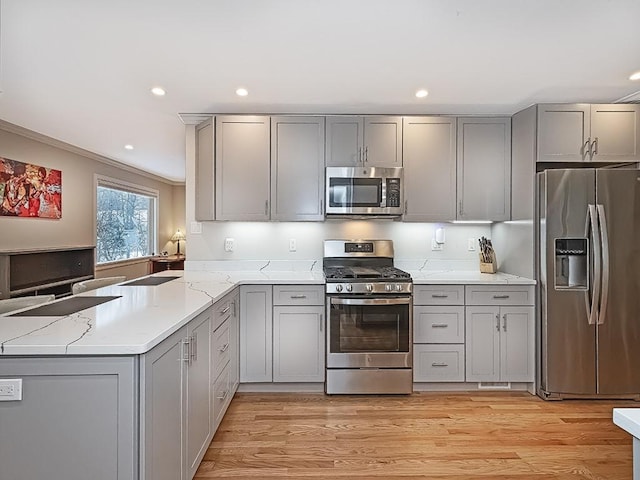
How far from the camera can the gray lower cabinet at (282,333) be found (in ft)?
10.6

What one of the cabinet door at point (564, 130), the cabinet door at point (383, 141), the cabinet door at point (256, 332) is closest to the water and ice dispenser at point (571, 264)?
the cabinet door at point (564, 130)

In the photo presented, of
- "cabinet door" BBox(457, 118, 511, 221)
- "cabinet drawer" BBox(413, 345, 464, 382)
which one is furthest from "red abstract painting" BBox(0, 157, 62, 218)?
"cabinet door" BBox(457, 118, 511, 221)

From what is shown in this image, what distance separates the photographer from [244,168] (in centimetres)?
350

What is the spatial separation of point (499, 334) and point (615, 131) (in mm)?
1857

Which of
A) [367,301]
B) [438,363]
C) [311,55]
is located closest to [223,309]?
[367,301]

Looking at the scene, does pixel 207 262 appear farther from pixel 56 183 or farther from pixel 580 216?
pixel 580 216

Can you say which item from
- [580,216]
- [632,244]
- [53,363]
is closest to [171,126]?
[53,363]

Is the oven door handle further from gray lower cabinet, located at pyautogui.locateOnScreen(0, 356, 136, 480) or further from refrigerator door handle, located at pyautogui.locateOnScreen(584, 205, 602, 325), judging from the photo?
gray lower cabinet, located at pyautogui.locateOnScreen(0, 356, 136, 480)

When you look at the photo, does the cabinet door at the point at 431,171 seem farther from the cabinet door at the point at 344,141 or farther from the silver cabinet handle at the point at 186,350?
the silver cabinet handle at the point at 186,350

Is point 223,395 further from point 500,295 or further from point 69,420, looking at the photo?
point 500,295

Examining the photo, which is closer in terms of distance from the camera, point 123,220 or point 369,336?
point 369,336

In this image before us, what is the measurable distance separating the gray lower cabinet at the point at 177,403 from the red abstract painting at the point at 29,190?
3250 millimetres

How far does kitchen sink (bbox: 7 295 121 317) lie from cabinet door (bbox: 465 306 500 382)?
2.59 metres

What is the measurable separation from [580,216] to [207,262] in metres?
3.12
